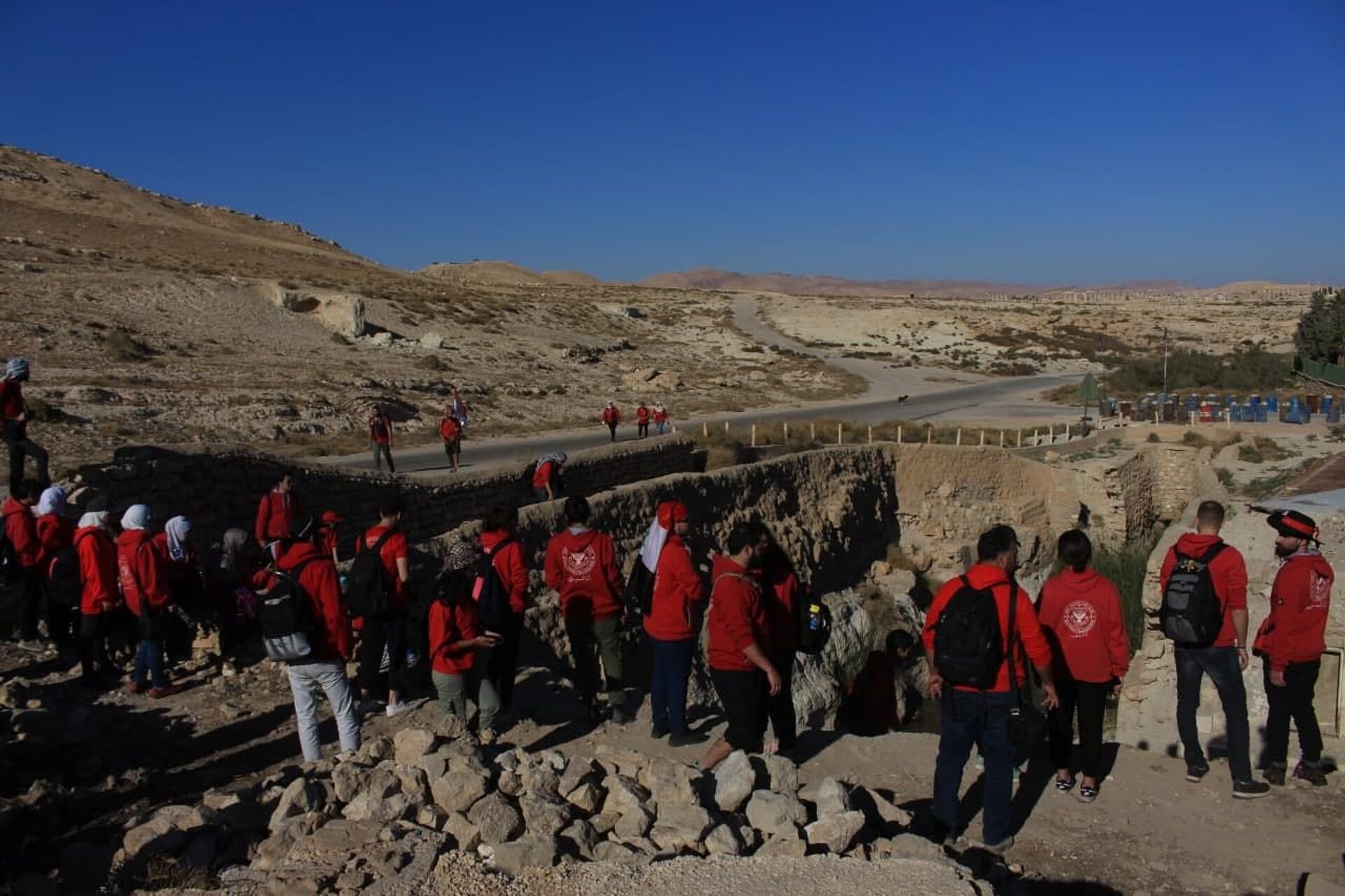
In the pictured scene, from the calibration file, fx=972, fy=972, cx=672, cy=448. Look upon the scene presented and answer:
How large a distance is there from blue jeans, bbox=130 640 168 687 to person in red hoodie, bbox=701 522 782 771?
13.4ft

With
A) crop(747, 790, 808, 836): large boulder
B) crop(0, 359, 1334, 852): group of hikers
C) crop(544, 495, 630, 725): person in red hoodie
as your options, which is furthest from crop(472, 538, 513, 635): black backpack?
crop(747, 790, 808, 836): large boulder

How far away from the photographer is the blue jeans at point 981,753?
4.93 metres

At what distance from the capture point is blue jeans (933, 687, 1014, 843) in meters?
4.93

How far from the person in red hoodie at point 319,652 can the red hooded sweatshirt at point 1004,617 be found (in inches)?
128

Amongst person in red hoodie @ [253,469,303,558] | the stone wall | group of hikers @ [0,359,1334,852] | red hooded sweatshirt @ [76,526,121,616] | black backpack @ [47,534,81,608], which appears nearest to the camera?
group of hikers @ [0,359,1334,852]

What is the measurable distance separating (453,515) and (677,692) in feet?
20.9

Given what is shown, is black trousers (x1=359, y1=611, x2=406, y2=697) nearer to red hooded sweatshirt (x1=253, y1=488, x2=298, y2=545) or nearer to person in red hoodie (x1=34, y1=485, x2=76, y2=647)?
red hooded sweatshirt (x1=253, y1=488, x2=298, y2=545)

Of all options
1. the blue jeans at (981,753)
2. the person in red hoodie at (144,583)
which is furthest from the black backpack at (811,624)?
the person in red hoodie at (144,583)

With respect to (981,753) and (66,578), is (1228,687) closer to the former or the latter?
(981,753)

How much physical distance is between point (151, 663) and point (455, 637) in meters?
2.60

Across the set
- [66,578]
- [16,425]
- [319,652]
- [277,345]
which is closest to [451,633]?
[319,652]

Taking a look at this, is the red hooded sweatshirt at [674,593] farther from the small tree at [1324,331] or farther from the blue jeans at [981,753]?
the small tree at [1324,331]

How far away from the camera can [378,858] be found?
424cm

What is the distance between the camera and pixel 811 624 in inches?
239
